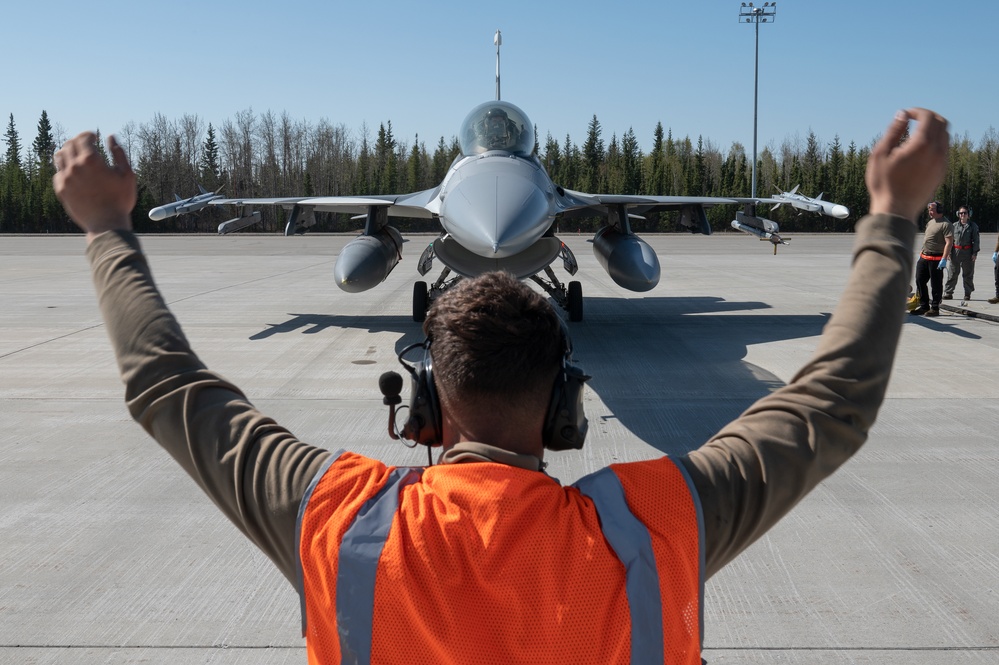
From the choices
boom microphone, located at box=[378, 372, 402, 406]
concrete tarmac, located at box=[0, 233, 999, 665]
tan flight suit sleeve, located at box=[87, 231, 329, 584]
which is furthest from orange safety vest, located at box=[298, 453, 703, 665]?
concrete tarmac, located at box=[0, 233, 999, 665]

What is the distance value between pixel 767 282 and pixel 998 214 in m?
53.9

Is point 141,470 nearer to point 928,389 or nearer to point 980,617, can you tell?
point 980,617

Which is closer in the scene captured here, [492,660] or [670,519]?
[492,660]

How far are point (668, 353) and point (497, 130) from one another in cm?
351

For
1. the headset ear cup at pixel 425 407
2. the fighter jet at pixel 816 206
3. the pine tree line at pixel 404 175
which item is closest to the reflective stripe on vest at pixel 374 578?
the headset ear cup at pixel 425 407

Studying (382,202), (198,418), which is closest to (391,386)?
(198,418)

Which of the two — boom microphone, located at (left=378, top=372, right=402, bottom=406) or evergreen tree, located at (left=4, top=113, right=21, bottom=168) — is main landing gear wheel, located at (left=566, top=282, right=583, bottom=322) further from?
evergreen tree, located at (left=4, top=113, right=21, bottom=168)

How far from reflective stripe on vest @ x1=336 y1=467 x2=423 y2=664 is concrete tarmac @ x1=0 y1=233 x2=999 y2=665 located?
7.63 feet

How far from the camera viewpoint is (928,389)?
8328 millimetres

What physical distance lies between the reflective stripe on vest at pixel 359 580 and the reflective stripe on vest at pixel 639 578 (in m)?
0.35

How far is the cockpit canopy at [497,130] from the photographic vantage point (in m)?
10.9

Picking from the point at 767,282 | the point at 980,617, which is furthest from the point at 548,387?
the point at 767,282

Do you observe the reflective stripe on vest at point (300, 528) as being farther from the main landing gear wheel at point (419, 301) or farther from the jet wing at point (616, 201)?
the main landing gear wheel at point (419, 301)

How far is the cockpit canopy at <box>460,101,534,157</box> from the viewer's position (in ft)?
35.9
